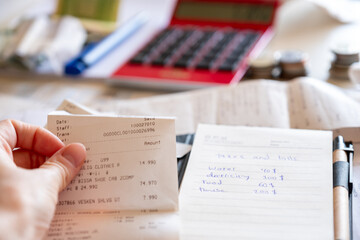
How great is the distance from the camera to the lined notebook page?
450 mm

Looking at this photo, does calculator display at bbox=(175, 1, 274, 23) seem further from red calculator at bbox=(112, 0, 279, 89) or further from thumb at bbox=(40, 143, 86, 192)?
thumb at bbox=(40, 143, 86, 192)

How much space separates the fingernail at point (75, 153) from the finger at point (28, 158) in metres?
0.06

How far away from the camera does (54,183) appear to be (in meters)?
0.44

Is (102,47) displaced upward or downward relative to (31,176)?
upward

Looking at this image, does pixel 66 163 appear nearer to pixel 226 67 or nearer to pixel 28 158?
pixel 28 158

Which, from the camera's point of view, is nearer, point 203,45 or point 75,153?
point 75,153

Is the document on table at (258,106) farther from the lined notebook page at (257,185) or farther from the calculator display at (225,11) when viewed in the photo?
the calculator display at (225,11)

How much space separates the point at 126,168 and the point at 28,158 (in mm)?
128

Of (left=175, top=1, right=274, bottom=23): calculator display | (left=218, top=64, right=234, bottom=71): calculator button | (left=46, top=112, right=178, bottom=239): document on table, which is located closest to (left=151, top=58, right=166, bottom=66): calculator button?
(left=218, top=64, right=234, bottom=71): calculator button

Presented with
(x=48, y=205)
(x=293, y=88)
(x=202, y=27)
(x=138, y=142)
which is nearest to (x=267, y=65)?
(x=293, y=88)

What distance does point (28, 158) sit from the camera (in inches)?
20.5

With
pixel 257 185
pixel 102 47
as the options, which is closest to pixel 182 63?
pixel 102 47

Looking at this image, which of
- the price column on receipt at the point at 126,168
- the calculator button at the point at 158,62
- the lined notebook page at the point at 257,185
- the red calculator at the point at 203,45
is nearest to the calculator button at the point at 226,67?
the red calculator at the point at 203,45

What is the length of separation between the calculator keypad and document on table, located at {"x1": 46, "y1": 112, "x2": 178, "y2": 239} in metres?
0.39
